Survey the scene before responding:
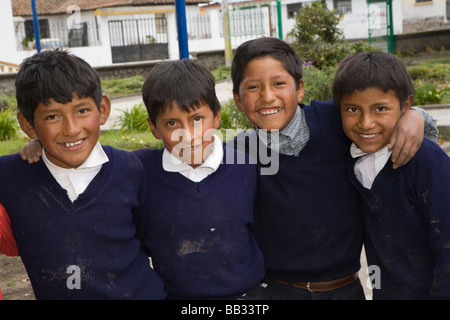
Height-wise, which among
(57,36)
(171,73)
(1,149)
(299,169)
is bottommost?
(1,149)

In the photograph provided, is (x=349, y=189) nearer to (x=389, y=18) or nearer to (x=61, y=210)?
(x=61, y=210)

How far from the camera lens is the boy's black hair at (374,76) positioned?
2.06m

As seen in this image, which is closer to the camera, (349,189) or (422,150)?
(422,150)

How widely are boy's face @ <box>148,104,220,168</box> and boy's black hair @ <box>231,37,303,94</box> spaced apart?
287 mm

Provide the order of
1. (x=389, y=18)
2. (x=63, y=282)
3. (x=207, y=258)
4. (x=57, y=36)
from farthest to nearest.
Result: (x=57, y=36)
(x=389, y=18)
(x=207, y=258)
(x=63, y=282)

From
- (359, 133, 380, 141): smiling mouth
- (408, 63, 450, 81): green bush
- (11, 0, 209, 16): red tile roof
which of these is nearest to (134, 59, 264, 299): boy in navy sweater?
(359, 133, 380, 141): smiling mouth

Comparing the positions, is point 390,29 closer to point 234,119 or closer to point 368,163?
point 234,119

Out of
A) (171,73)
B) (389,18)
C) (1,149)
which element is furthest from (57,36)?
(171,73)

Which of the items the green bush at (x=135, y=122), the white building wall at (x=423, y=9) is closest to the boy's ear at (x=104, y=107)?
the green bush at (x=135, y=122)

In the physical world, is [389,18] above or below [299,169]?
above

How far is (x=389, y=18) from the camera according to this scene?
1634 cm

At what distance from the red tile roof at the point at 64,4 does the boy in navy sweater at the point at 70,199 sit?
23.5 m

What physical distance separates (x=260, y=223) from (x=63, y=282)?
765mm

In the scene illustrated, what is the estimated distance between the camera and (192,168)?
206 centimetres
